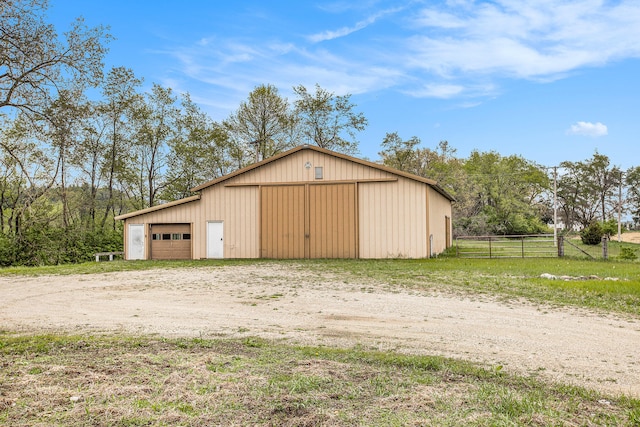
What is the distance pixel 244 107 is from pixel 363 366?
33142 mm

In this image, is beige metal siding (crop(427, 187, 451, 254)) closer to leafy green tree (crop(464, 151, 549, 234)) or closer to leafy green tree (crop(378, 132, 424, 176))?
leafy green tree (crop(378, 132, 424, 176))

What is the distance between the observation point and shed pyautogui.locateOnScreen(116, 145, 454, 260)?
67.4 ft

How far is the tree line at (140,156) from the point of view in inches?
491

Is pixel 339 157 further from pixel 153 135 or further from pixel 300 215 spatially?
pixel 153 135

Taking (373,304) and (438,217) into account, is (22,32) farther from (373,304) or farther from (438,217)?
(438,217)

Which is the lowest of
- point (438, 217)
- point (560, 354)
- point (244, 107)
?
point (560, 354)

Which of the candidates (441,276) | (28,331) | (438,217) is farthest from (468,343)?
(438,217)

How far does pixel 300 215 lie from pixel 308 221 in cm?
46

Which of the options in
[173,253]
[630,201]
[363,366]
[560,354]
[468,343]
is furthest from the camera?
[630,201]

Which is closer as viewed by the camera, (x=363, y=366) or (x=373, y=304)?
(x=363, y=366)

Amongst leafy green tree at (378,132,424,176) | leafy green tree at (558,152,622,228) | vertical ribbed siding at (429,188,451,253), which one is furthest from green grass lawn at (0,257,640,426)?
leafy green tree at (558,152,622,228)

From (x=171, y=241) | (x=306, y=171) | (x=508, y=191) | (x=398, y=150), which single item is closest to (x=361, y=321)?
(x=306, y=171)

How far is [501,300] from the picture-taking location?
927 centimetres

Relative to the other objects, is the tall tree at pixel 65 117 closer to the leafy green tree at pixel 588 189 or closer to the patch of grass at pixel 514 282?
the patch of grass at pixel 514 282
